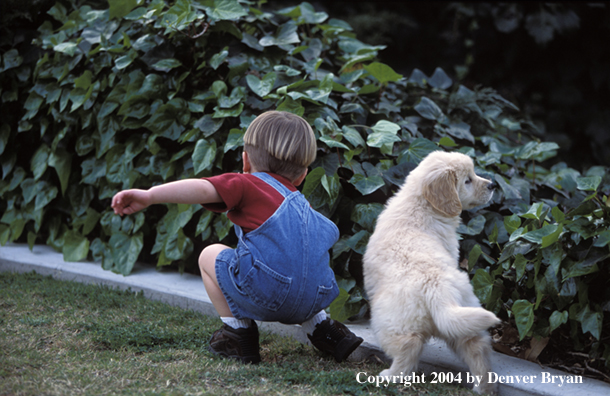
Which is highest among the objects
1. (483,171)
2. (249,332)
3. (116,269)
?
(483,171)

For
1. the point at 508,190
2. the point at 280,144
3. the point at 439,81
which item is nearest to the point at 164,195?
the point at 280,144

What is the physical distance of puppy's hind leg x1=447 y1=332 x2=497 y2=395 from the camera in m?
2.35

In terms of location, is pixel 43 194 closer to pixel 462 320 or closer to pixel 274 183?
pixel 274 183

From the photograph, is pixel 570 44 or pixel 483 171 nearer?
pixel 483 171

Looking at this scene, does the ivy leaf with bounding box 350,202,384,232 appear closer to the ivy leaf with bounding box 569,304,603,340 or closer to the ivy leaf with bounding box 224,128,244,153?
the ivy leaf with bounding box 224,128,244,153

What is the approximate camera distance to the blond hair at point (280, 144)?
254 cm

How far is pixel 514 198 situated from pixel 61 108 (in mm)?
3516

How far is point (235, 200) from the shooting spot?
242 cm

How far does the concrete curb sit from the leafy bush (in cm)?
13

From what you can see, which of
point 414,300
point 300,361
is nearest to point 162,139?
point 300,361

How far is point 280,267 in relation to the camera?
2.43 m

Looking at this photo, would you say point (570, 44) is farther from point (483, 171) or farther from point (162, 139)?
point (162, 139)

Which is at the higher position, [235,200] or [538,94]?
[235,200]

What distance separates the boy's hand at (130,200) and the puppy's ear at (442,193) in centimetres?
138
